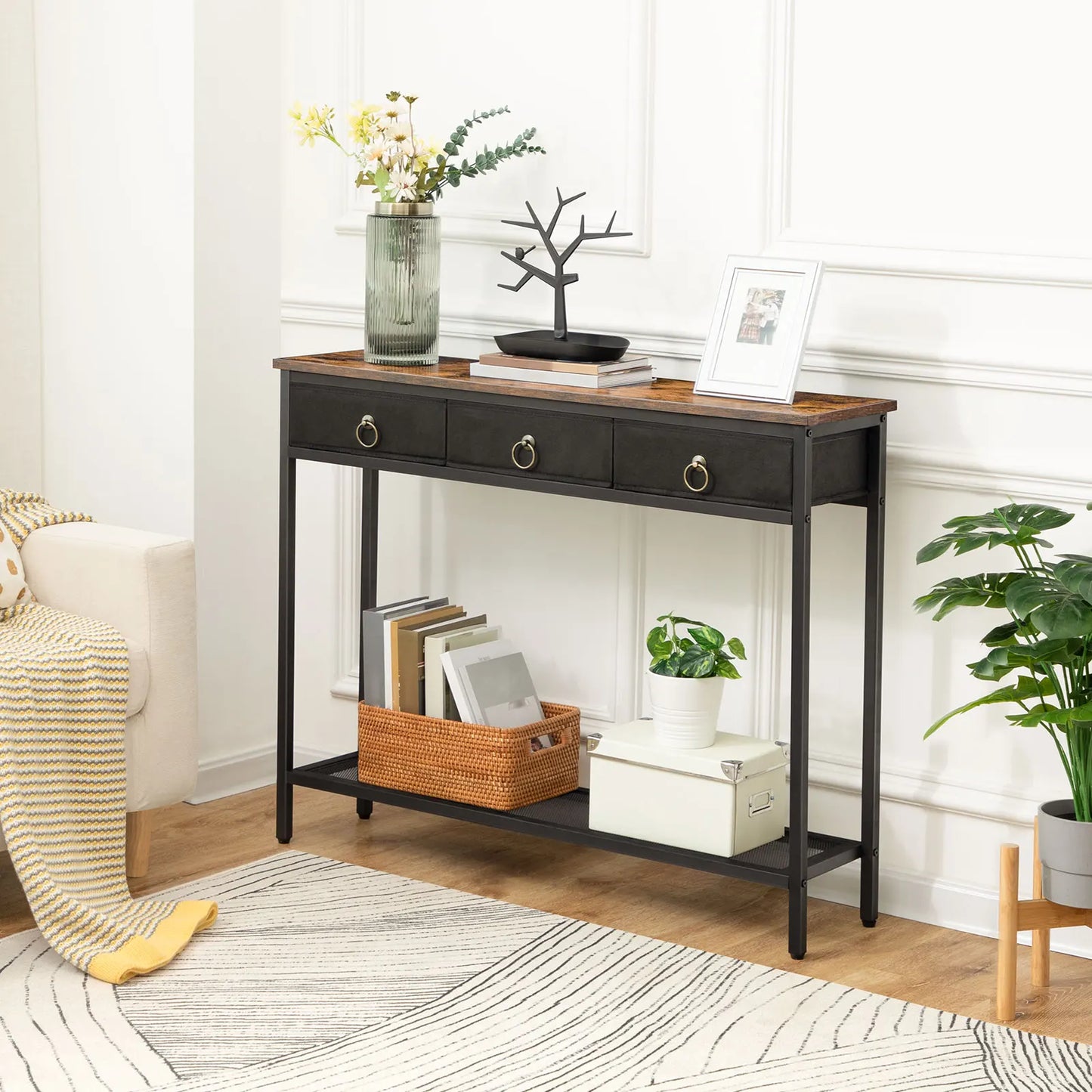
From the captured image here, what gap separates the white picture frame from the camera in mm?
2717

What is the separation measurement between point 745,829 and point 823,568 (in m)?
0.50

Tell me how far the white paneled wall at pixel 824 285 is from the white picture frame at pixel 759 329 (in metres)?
0.19

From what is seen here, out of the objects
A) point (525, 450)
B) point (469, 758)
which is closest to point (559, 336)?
point (525, 450)

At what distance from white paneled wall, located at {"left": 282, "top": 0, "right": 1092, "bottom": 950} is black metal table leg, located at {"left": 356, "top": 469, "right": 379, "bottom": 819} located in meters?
0.12

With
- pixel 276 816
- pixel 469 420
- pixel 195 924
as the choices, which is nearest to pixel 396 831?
pixel 276 816

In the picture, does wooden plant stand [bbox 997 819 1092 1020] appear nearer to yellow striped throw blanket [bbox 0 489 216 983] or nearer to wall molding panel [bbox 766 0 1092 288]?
wall molding panel [bbox 766 0 1092 288]

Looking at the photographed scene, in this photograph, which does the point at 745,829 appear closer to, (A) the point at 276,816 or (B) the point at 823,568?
(B) the point at 823,568

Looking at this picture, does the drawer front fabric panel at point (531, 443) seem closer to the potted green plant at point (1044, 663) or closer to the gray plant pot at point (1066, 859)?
the potted green plant at point (1044, 663)

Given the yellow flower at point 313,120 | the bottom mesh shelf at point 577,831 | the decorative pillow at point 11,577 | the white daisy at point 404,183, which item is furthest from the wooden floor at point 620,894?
the yellow flower at point 313,120

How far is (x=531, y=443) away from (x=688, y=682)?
19.6 inches

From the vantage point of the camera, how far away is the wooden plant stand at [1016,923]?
2502 millimetres

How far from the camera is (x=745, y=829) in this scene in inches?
112

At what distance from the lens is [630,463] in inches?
110

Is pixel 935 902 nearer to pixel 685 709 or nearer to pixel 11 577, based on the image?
pixel 685 709
